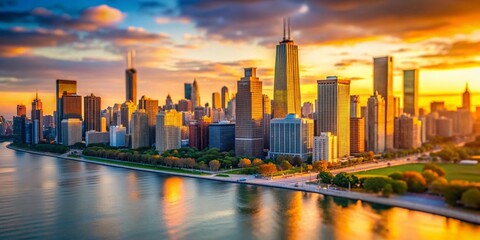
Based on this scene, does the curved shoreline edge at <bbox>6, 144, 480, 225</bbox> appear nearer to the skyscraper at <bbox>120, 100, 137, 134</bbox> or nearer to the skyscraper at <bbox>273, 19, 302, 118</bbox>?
the skyscraper at <bbox>273, 19, 302, 118</bbox>

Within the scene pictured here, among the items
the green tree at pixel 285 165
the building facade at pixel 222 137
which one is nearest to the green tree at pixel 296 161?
the green tree at pixel 285 165

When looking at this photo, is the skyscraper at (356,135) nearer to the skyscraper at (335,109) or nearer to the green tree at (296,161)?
the skyscraper at (335,109)

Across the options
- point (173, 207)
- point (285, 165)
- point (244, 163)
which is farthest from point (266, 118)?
point (173, 207)

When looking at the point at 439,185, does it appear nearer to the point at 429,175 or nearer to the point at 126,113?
the point at 429,175

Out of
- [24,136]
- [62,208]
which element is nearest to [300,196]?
[62,208]

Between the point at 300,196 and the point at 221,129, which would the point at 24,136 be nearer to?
the point at 221,129

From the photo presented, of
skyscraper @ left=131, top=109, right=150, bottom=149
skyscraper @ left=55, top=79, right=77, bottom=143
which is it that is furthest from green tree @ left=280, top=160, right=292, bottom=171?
skyscraper @ left=55, top=79, right=77, bottom=143
